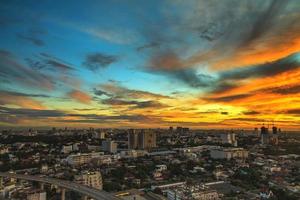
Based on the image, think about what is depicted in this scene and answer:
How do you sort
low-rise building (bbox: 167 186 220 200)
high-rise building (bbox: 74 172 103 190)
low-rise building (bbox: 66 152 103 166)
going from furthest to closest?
1. low-rise building (bbox: 66 152 103 166)
2. high-rise building (bbox: 74 172 103 190)
3. low-rise building (bbox: 167 186 220 200)

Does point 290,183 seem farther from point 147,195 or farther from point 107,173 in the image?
point 107,173

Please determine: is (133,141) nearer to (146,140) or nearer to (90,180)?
(146,140)

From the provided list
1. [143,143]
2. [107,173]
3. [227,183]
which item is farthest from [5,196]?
[143,143]

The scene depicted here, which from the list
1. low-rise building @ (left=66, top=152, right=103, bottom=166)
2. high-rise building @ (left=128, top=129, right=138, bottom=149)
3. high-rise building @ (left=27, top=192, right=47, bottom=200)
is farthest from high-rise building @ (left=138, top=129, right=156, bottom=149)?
high-rise building @ (left=27, top=192, right=47, bottom=200)

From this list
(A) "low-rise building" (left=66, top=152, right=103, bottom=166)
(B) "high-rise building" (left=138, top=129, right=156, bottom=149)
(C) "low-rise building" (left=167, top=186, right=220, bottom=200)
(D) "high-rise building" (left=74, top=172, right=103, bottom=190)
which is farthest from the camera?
(B) "high-rise building" (left=138, top=129, right=156, bottom=149)

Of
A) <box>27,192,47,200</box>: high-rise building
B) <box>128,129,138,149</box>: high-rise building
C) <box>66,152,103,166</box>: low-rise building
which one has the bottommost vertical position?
<box>27,192,47,200</box>: high-rise building

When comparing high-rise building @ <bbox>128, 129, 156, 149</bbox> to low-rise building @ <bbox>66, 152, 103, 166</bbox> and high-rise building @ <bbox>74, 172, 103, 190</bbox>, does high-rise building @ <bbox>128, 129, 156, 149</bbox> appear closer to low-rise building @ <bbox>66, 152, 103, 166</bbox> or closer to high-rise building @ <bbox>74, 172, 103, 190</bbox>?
low-rise building @ <bbox>66, 152, 103, 166</bbox>

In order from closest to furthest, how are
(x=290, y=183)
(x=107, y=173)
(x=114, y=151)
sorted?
1. (x=290, y=183)
2. (x=107, y=173)
3. (x=114, y=151)

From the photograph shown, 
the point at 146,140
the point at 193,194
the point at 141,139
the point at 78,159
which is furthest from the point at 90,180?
the point at 146,140

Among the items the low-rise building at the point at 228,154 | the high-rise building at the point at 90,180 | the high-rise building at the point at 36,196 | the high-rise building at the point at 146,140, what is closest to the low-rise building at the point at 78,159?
the high-rise building at the point at 90,180
